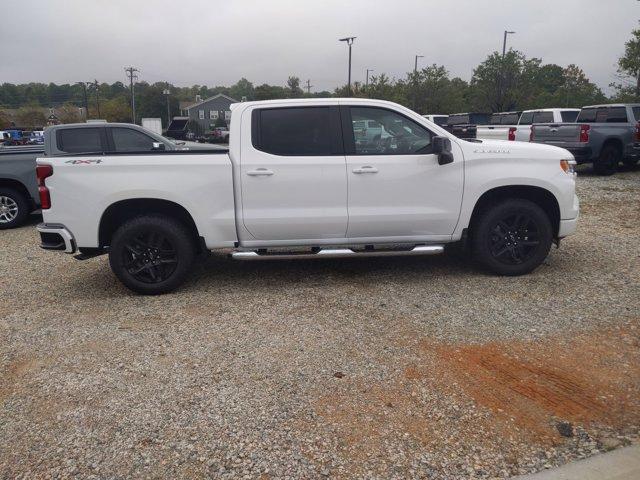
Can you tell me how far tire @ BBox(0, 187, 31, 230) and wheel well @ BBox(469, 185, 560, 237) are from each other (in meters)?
7.80

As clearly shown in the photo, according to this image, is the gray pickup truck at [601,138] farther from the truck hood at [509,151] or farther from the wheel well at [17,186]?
the wheel well at [17,186]

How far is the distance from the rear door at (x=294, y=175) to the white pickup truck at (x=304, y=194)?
0.01 m

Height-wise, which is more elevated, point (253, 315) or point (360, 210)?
point (360, 210)

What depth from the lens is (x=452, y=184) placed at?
542 centimetres

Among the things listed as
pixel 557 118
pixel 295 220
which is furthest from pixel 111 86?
pixel 295 220

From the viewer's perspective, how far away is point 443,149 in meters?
5.25

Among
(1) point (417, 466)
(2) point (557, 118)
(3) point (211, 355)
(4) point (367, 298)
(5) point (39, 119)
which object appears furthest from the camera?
(5) point (39, 119)

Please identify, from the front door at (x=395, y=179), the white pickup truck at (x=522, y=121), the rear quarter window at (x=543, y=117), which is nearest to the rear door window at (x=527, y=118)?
the white pickup truck at (x=522, y=121)

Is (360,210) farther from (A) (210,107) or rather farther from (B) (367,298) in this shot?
(A) (210,107)

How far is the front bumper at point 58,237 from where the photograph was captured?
5.15 meters

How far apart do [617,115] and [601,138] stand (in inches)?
60.9

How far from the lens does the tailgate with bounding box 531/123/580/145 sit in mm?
13547

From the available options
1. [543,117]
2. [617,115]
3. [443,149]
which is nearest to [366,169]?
[443,149]

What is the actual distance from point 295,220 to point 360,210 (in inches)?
25.8
